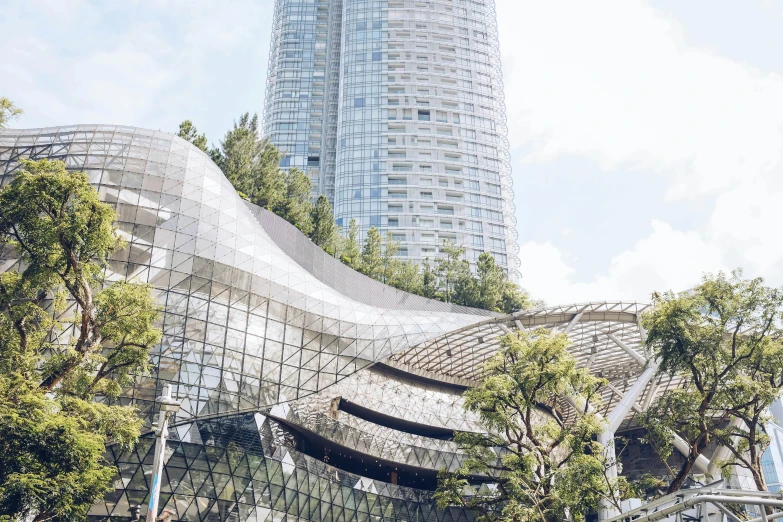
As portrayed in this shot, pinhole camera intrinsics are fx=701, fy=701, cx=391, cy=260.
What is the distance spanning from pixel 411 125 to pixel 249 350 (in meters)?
73.3

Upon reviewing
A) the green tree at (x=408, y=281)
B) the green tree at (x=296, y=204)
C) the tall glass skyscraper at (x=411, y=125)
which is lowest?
the green tree at (x=408, y=281)

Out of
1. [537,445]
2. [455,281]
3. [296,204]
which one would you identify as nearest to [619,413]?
[537,445]

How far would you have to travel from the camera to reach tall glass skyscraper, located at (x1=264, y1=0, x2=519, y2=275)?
97.1 m

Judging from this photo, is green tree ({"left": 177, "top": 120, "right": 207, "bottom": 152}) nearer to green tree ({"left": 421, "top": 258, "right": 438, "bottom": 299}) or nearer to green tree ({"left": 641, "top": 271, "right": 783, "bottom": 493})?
green tree ({"left": 421, "top": 258, "right": 438, "bottom": 299})

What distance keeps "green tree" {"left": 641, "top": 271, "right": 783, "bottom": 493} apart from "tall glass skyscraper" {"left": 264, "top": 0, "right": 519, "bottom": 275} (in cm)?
6787

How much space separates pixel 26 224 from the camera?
2308 cm

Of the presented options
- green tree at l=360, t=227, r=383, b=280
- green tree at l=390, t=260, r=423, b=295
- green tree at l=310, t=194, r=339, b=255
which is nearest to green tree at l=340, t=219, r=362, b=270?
green tree at l=360, t=227, r=383, b=280

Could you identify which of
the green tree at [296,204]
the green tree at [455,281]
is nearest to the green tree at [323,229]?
the green tree at [296,204]

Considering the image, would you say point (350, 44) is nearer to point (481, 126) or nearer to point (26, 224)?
point (481, 126)

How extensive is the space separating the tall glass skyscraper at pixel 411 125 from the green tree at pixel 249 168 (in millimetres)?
39031

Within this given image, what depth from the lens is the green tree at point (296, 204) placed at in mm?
55688

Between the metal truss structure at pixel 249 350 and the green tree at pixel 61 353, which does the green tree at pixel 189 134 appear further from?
the green tree at pixel 61 353

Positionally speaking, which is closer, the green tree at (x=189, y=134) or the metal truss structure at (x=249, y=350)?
the metal truss structure at (x=249, y=350)

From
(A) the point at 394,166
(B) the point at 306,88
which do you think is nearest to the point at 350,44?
(B) the point at 306,88
